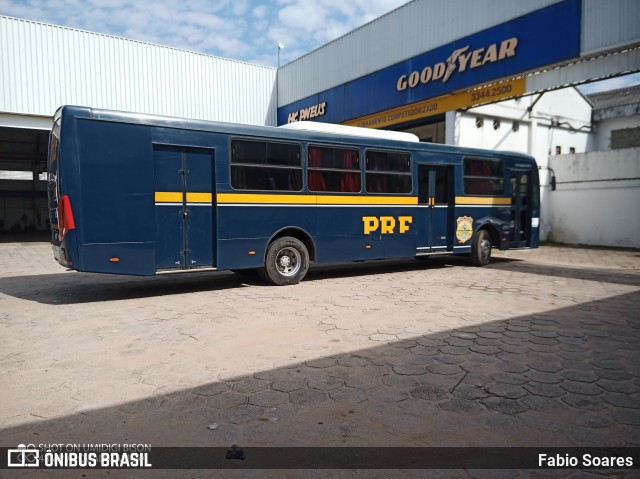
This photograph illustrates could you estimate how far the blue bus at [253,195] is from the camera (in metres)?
6.75

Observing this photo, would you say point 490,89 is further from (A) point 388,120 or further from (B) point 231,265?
(B) point 231,265

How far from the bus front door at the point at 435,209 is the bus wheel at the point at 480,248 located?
0.87m

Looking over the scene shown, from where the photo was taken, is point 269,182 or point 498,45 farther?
point 498,45

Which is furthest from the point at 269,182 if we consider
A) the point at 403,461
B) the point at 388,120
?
the point at 388,120

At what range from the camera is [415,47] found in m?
17.5

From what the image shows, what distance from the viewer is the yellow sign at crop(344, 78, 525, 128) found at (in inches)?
581

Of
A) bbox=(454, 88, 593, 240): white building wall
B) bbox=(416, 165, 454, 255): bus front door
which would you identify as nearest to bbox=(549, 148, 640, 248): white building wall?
bbox=(454, 88, 593, 240): white building wall

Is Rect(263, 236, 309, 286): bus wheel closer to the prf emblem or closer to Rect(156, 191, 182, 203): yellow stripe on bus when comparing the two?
Rect(156, 191, 182, 203): yellow stripe on bus

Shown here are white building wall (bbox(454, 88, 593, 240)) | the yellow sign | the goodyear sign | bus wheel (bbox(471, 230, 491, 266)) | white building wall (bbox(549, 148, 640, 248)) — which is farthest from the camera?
white building wall (bbox(454, 88, 593, 240))

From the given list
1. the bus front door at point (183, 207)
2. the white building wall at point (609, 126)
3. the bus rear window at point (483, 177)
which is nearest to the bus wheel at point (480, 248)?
the bus rear window at point (483, 177)

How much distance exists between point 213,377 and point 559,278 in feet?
27.4

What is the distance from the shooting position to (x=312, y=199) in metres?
8.75
